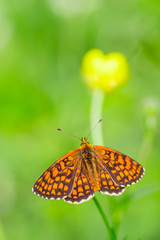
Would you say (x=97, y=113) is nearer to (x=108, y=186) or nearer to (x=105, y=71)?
(x=105, y=71)

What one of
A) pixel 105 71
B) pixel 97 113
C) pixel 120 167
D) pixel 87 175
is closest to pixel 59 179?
pixel 87 175

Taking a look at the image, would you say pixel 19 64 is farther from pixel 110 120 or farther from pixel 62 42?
pixel 110 120

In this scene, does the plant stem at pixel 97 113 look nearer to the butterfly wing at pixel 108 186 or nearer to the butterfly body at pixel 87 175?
the butterfly body at pixel 87 175

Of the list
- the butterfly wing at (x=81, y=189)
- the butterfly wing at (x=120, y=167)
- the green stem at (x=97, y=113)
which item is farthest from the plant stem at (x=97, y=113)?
the butterfly wing at (x=81, y=189)

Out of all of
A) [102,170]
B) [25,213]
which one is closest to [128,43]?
[25,213]

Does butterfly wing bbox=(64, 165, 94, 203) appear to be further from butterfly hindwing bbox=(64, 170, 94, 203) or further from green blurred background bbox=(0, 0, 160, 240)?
green blurred background bbox=(0, 0, 160, 240)
